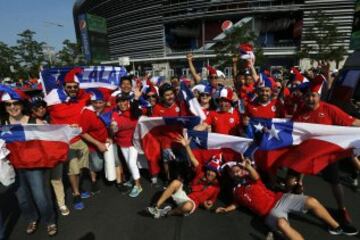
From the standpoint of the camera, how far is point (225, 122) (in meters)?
4.80

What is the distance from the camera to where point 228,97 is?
4.90 m

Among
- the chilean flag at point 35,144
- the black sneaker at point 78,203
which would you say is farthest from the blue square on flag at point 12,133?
the black sneaker at point 78,203

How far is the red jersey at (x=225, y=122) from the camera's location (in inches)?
188

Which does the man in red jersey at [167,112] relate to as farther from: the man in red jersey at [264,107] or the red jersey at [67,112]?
the red jersey at [67,112]

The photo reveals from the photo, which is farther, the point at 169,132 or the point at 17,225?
the point at 169,132

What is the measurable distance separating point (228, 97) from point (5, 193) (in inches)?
171

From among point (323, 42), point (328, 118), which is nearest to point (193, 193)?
point (328, 118)

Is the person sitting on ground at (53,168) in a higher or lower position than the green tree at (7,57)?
lower

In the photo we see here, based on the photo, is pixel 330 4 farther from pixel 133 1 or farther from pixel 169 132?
pixel 169 132

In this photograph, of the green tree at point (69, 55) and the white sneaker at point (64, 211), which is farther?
the green tree at point (69, 55)

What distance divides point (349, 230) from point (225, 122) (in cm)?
225

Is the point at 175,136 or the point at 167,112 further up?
the point at 167,112

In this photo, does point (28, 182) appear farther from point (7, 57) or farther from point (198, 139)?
point (7, 57)

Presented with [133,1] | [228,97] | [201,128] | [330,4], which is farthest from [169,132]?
[133,1]
